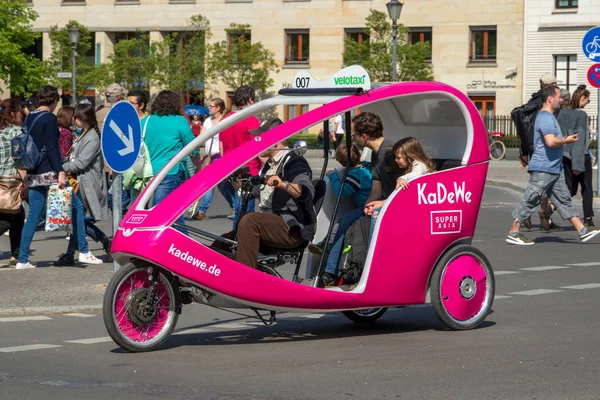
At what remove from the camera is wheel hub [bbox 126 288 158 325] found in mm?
8328

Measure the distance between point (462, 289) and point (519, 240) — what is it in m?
7.25

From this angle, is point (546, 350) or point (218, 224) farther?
point (218, 224)

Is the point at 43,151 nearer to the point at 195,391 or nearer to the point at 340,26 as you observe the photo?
the point at 195,391

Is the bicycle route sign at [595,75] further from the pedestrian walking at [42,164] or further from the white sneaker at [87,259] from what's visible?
the pedestrian walking at [42,164]

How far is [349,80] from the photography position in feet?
30.1

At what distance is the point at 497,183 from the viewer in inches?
1204

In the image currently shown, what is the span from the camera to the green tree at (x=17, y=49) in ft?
200

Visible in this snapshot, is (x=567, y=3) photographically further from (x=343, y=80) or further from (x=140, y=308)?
(x=140, y=308)

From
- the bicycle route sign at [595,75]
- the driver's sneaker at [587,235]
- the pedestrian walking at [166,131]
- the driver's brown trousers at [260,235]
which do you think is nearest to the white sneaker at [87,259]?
the pedestrian walking at [166,131]

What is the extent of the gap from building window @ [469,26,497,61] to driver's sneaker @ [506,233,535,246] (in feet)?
153

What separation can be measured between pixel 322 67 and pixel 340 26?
7.47 feet

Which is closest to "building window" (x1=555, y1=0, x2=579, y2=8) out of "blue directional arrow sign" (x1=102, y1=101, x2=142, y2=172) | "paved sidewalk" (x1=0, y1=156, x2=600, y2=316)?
"paved sidewalk" (x1=0, y1=156, x2=600, y2=316)

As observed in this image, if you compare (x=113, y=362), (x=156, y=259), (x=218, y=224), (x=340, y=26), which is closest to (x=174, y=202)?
(x=156, y=259)

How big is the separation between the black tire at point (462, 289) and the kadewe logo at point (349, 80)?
4.69 feet
